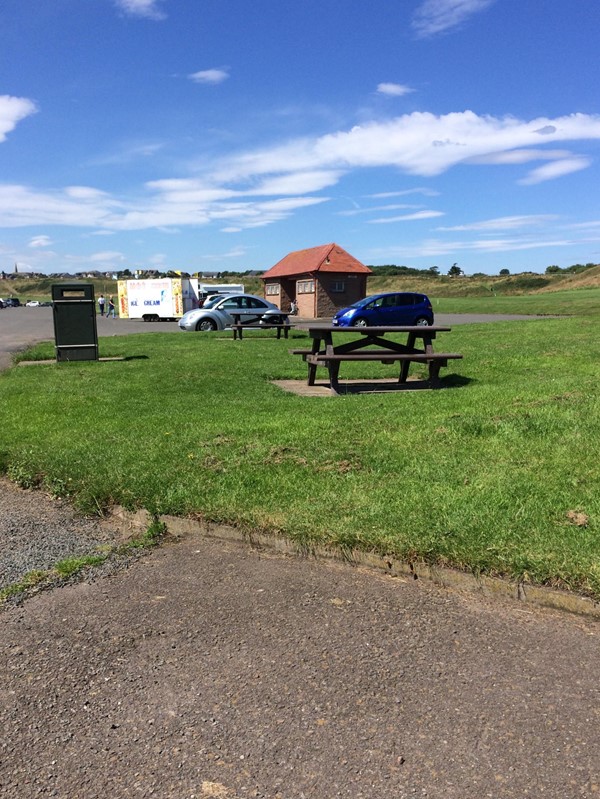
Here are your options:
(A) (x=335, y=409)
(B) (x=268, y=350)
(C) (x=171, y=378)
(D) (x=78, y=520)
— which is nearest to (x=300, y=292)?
(B) (x=268, y=350)

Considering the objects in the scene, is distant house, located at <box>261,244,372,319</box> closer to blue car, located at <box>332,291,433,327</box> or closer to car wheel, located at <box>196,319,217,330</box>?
blue car, located at <box>332,291,433,327</box>

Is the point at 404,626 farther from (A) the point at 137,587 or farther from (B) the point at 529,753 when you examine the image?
(A) the point at 137,587

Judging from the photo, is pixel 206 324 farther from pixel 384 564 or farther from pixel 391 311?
pixel 384 564

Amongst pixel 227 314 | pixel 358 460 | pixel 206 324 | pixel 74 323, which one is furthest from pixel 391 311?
pixel 358 460

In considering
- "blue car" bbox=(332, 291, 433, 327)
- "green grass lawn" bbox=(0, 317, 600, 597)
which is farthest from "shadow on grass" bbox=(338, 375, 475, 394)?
"blue car" bbox=(332, 291, 433, 327)

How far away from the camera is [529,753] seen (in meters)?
2.28

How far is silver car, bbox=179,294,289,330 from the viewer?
24797mm

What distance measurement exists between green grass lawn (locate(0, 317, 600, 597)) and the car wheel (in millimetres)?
14865

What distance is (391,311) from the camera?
28.5 metres

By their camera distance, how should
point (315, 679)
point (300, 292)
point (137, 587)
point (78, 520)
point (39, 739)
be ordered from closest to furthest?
1. point (39, 739)
2. point (315, 679)
3. point (137, 587)
4. point (78, 520)
5. point (300, 292)

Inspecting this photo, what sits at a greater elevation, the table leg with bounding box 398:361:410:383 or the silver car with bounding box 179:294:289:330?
the silver car with bounding box 179:294:289:330

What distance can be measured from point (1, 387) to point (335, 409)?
556 centimetres

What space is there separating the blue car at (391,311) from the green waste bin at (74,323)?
50.5 feet

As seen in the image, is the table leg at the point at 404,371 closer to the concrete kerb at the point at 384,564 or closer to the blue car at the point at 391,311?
the concrete kerb at the point at 384,564
